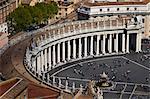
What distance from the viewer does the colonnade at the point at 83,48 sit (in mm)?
89562

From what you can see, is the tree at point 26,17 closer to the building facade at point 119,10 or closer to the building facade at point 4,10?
the building facade at point 4,10

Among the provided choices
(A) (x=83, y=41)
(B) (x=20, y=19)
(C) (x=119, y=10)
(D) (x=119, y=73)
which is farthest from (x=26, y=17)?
(D) (x=119, y=73)

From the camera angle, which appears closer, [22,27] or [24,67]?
[24,67]

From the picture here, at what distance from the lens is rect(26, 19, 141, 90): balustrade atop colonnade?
295ft

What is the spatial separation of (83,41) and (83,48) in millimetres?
1315

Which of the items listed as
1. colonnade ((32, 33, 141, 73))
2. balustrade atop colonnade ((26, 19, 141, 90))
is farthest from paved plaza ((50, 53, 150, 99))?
balustrade atop colonnade ((26, 19, 141, 90))

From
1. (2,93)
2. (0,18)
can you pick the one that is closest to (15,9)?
(0,18)

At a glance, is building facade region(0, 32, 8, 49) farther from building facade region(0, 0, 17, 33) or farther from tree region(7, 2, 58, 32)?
building facade region(0, 0, 17, 33)

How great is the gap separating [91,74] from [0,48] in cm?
1464

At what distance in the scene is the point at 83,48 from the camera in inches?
3841

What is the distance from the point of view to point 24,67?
6875cm

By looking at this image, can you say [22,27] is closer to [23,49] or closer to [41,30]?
[41,30]

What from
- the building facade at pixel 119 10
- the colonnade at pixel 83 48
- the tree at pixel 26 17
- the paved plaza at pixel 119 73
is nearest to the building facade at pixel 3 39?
the colonnade at pixel 83 48

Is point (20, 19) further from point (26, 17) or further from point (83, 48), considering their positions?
point (83, 48)
